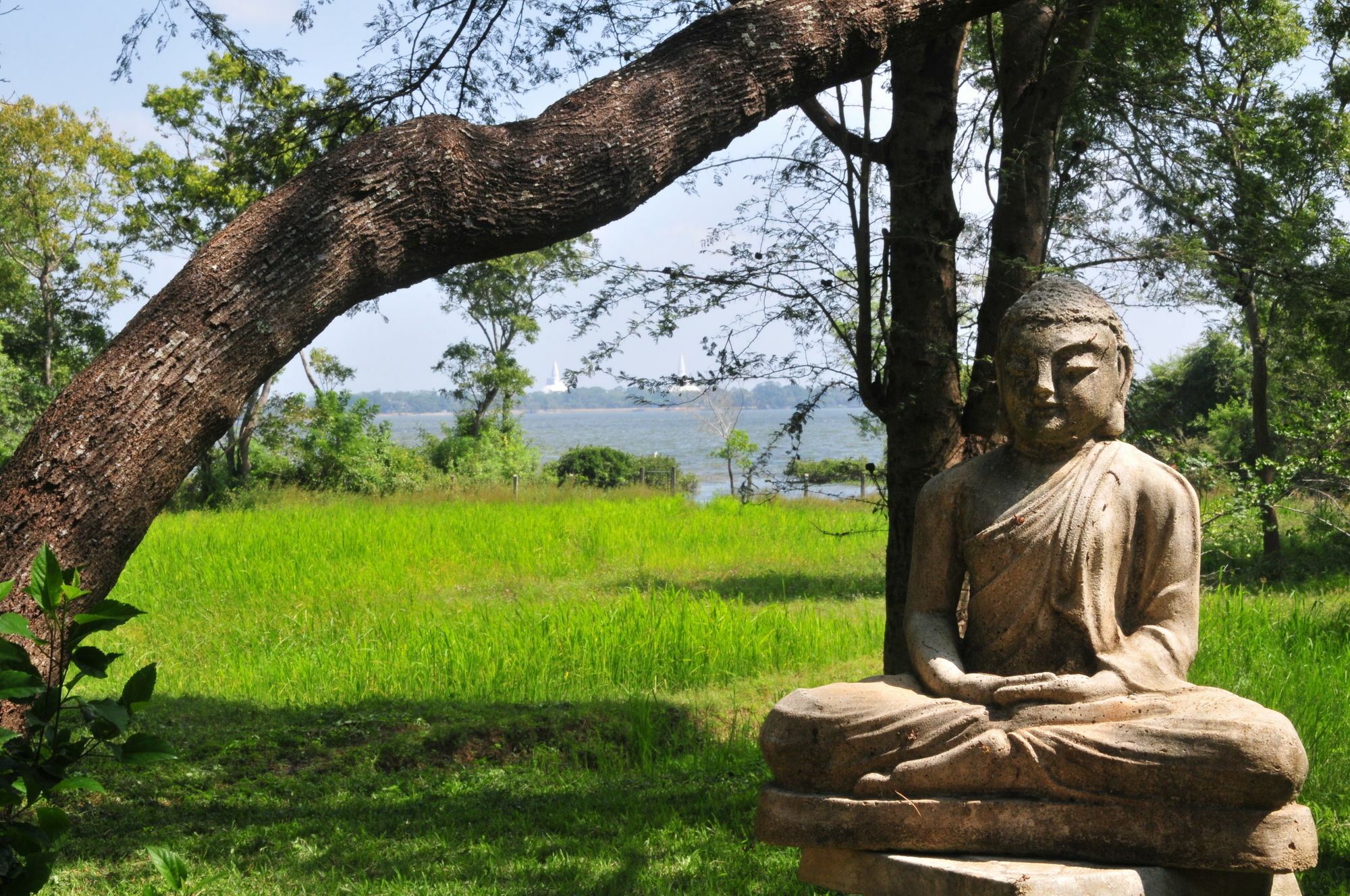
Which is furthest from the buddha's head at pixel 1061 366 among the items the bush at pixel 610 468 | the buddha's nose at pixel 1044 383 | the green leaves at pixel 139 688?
the bush at pixel 610 468

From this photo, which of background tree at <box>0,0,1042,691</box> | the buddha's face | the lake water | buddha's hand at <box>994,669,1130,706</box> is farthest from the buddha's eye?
the lake water

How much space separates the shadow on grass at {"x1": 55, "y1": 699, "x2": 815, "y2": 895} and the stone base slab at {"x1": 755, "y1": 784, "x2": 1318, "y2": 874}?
55.0 inches

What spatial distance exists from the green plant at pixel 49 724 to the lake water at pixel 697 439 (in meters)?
3.88

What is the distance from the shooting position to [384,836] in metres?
4.90

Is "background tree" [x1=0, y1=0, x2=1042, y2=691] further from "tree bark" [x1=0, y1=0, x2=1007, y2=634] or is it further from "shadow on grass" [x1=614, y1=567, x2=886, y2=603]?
"shadow on grass" [x1=614, y1=567, x2=886, y2=603]

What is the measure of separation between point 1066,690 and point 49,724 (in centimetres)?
239

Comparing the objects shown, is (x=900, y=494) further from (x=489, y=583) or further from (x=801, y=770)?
(x=489, y=583)

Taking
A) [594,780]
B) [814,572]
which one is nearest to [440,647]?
[594,780]

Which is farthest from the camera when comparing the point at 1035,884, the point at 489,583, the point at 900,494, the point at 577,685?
the point at 489,583

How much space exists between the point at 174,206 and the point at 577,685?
44.6 ft

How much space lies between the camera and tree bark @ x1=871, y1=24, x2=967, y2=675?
18.2 feet

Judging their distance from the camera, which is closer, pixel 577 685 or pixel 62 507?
pixel 62 507

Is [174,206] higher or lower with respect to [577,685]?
higher

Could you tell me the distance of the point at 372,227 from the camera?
347 cm
